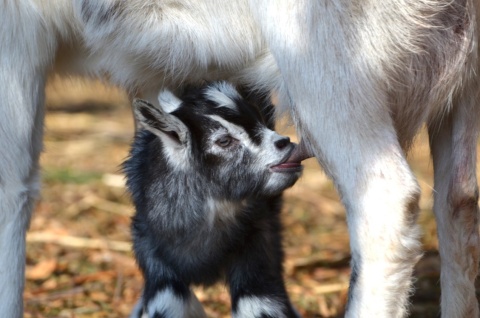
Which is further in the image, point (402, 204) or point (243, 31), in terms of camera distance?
point (243, 31)

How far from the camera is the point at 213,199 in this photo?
11.9ft

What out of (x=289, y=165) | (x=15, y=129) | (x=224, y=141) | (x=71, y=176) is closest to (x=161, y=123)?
(x=224, y=141)

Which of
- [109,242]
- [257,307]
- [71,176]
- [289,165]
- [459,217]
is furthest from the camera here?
[71,176]

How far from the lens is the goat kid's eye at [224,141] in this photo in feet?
11.7

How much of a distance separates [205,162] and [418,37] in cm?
91

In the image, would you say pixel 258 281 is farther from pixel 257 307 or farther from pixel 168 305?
pixel 168 305

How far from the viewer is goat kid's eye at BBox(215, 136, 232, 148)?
3.58 m

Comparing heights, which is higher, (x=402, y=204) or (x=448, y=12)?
(x=448, y=12)

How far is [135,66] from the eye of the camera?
3.86 meters

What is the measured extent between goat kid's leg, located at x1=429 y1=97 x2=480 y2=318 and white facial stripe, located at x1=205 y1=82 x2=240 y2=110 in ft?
2.73

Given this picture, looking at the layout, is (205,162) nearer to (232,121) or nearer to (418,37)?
(232,121)

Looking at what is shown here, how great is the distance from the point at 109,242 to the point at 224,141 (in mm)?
2385

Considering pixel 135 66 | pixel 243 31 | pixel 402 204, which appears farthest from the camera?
pixel 135 66

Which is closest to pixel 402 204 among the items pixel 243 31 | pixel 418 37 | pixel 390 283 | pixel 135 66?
pixel 390 283
